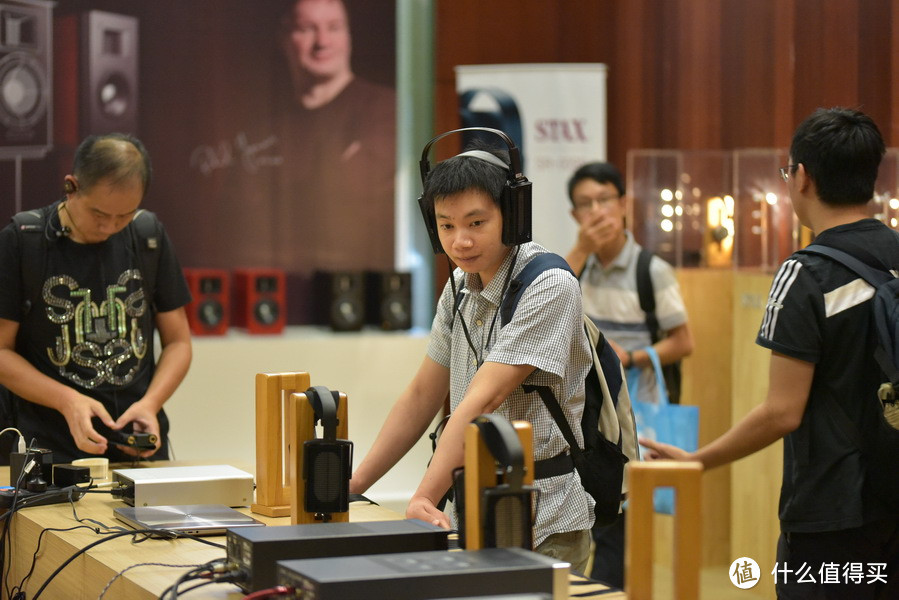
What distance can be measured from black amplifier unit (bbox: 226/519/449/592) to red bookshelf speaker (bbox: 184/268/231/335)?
160 inches

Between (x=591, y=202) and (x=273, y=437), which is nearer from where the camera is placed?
(x=273, y=437)

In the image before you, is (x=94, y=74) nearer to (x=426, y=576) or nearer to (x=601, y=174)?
(x=601, y=174)

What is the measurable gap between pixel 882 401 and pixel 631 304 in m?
2.11

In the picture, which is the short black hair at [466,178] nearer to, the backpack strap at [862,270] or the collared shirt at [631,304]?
the backpack strap at [862,270]

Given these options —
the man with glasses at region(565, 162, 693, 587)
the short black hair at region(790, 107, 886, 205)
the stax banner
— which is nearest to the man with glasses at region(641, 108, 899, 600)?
the short black hair at region(790, 107, 886, 205)

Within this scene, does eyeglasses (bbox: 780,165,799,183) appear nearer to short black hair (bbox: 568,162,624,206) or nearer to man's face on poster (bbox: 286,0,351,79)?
short black hair (bbox: 568,162,624,206)

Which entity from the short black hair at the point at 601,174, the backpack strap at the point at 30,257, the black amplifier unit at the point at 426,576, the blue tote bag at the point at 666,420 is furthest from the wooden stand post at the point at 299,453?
the short black hair at the point at 601,174

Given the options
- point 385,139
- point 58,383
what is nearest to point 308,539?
point 58,383

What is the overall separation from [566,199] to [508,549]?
4.35 meters

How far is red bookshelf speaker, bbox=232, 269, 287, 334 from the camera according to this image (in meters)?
5.91

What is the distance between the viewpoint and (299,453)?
6.93 ft

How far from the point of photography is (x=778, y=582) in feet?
8.02

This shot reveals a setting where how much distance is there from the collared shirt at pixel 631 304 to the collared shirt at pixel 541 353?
2039 millimetres

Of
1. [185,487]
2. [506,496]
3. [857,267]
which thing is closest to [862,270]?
[857,267]
